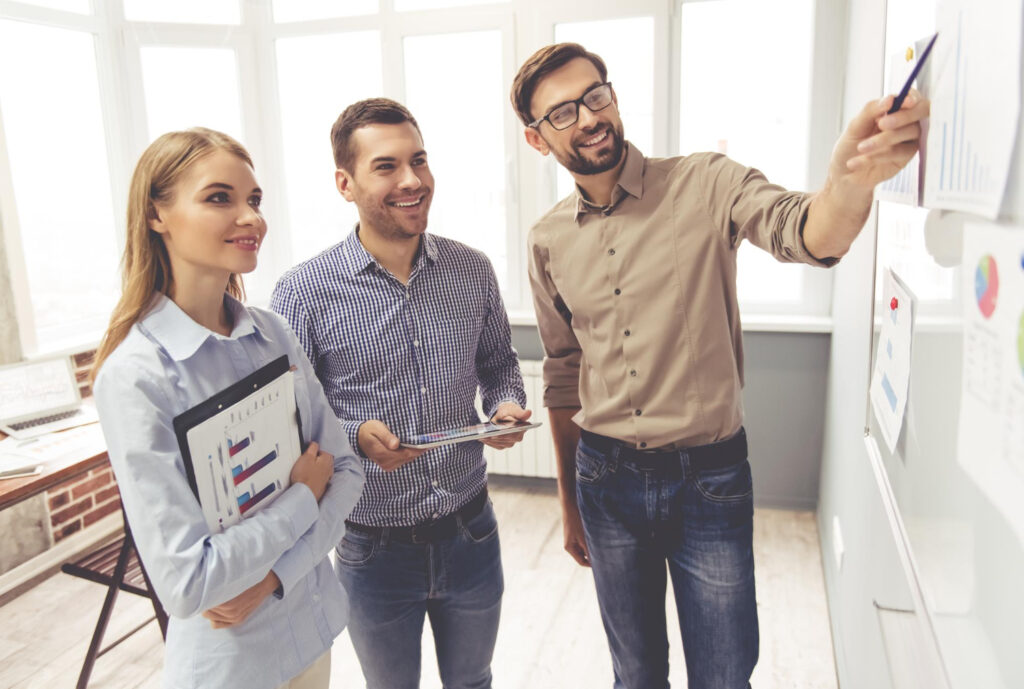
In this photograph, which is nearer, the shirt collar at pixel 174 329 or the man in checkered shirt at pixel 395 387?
the shirt collar at pixel 174 329

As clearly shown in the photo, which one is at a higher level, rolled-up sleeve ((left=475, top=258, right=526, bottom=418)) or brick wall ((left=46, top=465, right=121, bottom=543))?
rolled-up sleeve ((left=475, top=258, right=526, bottom=418))

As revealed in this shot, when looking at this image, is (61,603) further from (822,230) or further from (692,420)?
(822,230)

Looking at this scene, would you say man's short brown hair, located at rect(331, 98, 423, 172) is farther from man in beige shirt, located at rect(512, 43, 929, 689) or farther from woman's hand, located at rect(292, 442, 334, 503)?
woman's hand, located at rect(292, 442, 334, 503)

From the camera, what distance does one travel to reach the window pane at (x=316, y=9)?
389 cm

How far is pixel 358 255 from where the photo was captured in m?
1.52

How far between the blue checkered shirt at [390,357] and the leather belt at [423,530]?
15 mm

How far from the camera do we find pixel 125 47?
12.1 feet

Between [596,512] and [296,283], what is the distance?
0.80 m

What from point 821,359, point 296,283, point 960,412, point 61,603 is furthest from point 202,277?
point 821,359

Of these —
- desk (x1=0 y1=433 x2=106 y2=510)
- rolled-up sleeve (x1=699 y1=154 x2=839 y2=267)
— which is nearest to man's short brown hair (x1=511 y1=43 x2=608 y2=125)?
rolled-up sleeve (x1=699 y1=154 x2=839 y2=267)

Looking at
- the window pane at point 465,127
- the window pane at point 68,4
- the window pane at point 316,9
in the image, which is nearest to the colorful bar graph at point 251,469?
the window pane at point 465,127

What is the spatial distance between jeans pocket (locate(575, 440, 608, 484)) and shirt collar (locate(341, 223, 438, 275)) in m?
0.54

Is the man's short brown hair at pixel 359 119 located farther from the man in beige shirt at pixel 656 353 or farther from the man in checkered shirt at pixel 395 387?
the man in beige shirt at pixel 656 353

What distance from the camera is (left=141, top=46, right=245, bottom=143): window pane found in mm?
3828
